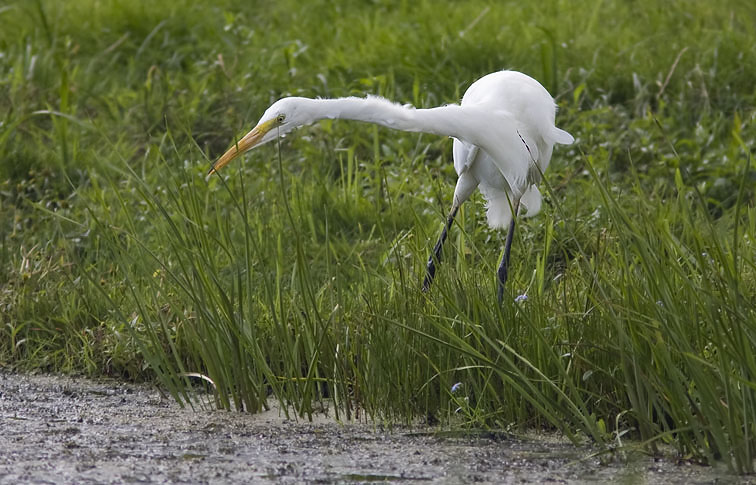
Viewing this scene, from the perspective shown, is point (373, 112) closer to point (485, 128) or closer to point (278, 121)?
point (278, 121)

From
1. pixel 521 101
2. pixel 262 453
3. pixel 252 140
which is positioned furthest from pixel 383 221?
pixel 262 453

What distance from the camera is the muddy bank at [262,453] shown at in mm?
2443

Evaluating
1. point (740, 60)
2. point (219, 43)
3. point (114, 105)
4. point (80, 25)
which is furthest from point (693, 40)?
point (80, 25)

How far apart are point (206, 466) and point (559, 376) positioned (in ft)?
2.96

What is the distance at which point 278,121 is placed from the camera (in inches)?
120

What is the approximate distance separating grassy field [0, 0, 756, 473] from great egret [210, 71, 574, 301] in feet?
0.37

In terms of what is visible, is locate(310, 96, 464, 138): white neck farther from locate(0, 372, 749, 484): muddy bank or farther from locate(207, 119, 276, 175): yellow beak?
locate(0, 372, 749, 484): muddy bank

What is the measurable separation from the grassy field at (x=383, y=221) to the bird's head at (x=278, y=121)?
0.10 m

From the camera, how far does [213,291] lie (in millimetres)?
2959

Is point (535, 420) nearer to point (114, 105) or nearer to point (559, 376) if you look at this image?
point (559, 376)

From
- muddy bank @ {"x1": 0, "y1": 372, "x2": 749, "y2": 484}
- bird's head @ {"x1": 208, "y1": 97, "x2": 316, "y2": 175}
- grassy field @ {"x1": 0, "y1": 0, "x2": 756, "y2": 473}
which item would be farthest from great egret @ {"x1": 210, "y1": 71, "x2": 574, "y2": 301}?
muddy bank @ {"x1": 0, "y1": 372, "x2": 749, "y2": 484}

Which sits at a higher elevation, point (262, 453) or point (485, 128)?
point (485, 128)

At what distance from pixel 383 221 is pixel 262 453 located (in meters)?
2.06

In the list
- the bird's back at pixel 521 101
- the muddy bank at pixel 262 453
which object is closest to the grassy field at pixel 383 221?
the muddy bank at pixel 262 453
